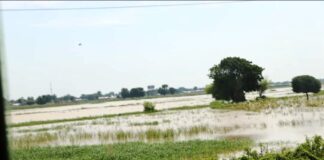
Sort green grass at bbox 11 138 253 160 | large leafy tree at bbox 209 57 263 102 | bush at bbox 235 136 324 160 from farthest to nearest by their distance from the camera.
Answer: large leafy tree at bbox 209 57 263 102 < green grass at bbox 11 138 253 160 < bush at bbox 235 136 324 160

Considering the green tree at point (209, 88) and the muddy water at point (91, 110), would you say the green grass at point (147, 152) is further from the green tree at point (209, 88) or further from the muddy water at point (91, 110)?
the green tree at point (209, 88)

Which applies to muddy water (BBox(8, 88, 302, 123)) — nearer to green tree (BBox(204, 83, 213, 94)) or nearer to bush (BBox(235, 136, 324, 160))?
green tree (BBox(204, 83, 213, 94))

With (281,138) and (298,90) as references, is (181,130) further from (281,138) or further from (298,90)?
(298,90)

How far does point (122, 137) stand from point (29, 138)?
711 cm

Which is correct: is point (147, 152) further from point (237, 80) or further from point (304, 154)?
point (237, 80)

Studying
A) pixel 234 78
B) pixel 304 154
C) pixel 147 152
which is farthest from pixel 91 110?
pixel 304 154

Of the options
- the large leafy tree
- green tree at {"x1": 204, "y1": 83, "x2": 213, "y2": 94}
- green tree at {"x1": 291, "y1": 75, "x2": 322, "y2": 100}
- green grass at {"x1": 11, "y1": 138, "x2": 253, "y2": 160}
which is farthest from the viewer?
green tree at {"x1": 204, "y1": 83, "x2": 213, "y2": 94}

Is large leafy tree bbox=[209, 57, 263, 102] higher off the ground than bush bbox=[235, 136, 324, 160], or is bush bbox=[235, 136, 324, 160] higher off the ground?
large leafy tree bbox=[209, 57, 263, 102]

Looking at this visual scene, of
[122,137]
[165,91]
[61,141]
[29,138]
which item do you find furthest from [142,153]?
[165,91]

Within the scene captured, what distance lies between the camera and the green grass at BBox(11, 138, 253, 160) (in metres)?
17.9

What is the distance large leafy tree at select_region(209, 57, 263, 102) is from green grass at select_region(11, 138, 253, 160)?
31140mm

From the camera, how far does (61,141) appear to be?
28859 millimetres

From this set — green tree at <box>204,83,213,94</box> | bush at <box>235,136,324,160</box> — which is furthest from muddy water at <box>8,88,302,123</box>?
bush at <box>235,136,324,160</box>

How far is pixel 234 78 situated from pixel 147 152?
3477cm
